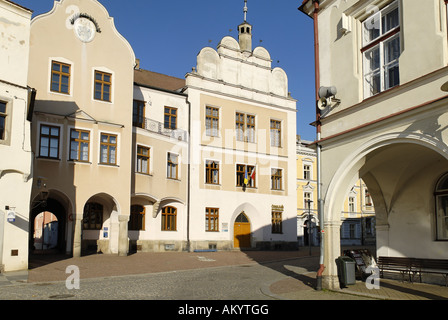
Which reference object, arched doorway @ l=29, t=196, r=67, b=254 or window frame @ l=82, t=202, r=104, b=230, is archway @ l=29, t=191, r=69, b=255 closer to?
arched doorway @ l=29, t=196, r=67, b=254

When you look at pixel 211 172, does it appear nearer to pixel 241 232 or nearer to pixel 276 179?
pixel 241 232

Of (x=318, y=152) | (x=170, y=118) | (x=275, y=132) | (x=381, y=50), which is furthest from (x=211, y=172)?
(x=381, y=50)

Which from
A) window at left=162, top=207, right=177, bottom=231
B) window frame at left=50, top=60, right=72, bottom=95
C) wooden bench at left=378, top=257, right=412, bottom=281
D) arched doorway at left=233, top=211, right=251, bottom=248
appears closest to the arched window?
wooden bench at left=378, top=257, right=412, bottom=281

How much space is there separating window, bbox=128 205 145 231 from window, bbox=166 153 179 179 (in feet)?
9.22

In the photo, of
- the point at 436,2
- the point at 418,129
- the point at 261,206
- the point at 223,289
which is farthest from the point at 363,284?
the point at 261,206

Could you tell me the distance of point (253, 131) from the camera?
115 ft

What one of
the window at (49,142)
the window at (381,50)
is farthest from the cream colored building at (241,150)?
the window at (381,50)

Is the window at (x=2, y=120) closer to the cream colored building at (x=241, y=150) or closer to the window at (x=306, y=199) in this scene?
the cream colored building at (x=241, y=150)

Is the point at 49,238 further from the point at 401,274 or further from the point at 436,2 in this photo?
the point at 436,2

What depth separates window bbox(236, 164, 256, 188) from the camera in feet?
111

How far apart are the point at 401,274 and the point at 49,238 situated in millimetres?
38318

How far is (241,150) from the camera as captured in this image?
33.9 metres

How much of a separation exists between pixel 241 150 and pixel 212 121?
3.07m

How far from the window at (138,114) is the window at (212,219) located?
7.64 m
